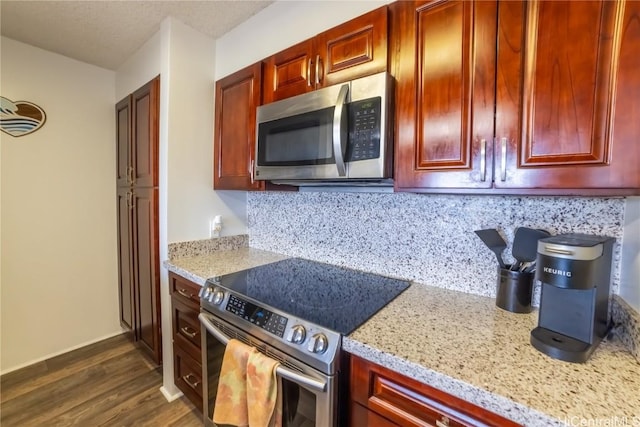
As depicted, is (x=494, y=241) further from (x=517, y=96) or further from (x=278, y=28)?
(x=278, y=28)

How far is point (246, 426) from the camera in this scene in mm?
1129

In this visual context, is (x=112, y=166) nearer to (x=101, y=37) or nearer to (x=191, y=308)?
(x=101, y=37)

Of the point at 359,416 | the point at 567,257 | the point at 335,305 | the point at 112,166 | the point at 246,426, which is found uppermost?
Result: the point at 112,166

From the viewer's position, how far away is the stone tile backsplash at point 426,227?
1.02 metres

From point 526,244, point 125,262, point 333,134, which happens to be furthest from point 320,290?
→ point 125,262

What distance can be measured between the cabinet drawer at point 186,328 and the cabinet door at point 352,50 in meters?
1.41

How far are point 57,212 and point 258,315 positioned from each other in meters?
2.26

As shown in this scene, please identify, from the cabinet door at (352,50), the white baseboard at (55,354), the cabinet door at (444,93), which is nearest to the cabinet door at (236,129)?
the cabinet door at (352,50)

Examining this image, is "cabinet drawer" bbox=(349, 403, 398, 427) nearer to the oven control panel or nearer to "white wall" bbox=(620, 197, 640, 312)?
the oven control panel

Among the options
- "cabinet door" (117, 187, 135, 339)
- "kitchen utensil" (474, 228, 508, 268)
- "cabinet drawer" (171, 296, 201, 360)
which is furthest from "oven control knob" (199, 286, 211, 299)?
"cabinet door" (117, 187, 135, 339)

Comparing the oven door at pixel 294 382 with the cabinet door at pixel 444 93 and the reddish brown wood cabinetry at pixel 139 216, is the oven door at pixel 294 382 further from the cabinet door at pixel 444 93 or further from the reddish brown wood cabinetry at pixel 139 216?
the reddish brown wood cabinetry at pixel 139 216

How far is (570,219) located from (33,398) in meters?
3.15

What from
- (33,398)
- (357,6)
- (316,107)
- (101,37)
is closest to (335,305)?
(316,107)

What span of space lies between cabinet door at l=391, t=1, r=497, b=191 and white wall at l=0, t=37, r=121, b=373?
261 cm
